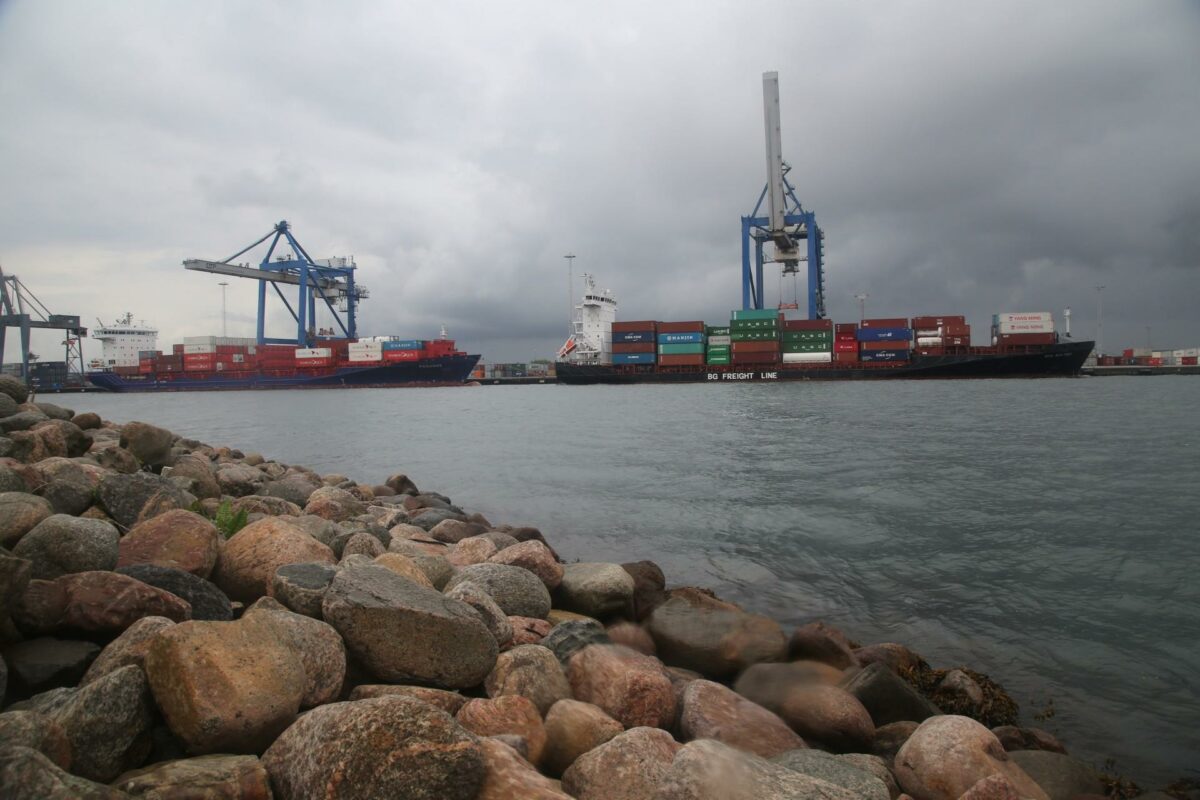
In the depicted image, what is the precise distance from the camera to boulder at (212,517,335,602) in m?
4.08

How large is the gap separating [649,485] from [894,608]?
775cm

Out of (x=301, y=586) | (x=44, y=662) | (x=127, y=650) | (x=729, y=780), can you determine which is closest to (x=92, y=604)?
(x=44, y=662)

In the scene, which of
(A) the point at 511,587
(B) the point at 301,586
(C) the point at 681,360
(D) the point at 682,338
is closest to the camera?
(B) the point at 301,586

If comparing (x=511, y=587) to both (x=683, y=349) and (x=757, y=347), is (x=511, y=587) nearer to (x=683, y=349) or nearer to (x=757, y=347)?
(x=757, y=347)

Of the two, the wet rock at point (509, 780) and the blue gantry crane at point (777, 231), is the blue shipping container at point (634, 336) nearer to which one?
the blue gantry crane at point (777, 231)

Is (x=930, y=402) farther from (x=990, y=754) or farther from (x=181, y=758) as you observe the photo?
(x=181, y=758)

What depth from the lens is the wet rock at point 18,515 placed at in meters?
3.77

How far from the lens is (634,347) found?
71938 millimetres

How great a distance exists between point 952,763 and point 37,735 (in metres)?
3.71

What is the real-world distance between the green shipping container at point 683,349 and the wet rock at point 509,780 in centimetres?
6784

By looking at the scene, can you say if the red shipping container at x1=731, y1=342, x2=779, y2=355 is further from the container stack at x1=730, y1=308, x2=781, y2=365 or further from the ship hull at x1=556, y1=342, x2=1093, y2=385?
the ship hull at x1=556, y1=342, x2=1093, y2=385

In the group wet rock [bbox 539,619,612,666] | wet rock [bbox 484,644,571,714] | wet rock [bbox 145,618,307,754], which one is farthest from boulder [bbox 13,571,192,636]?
wet rock [bbox 539,619,612,666]

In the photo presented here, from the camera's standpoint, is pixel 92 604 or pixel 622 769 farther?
pixel 92 604

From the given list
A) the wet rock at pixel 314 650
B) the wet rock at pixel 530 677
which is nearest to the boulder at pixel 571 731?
the wet rock at pixel 530 677
